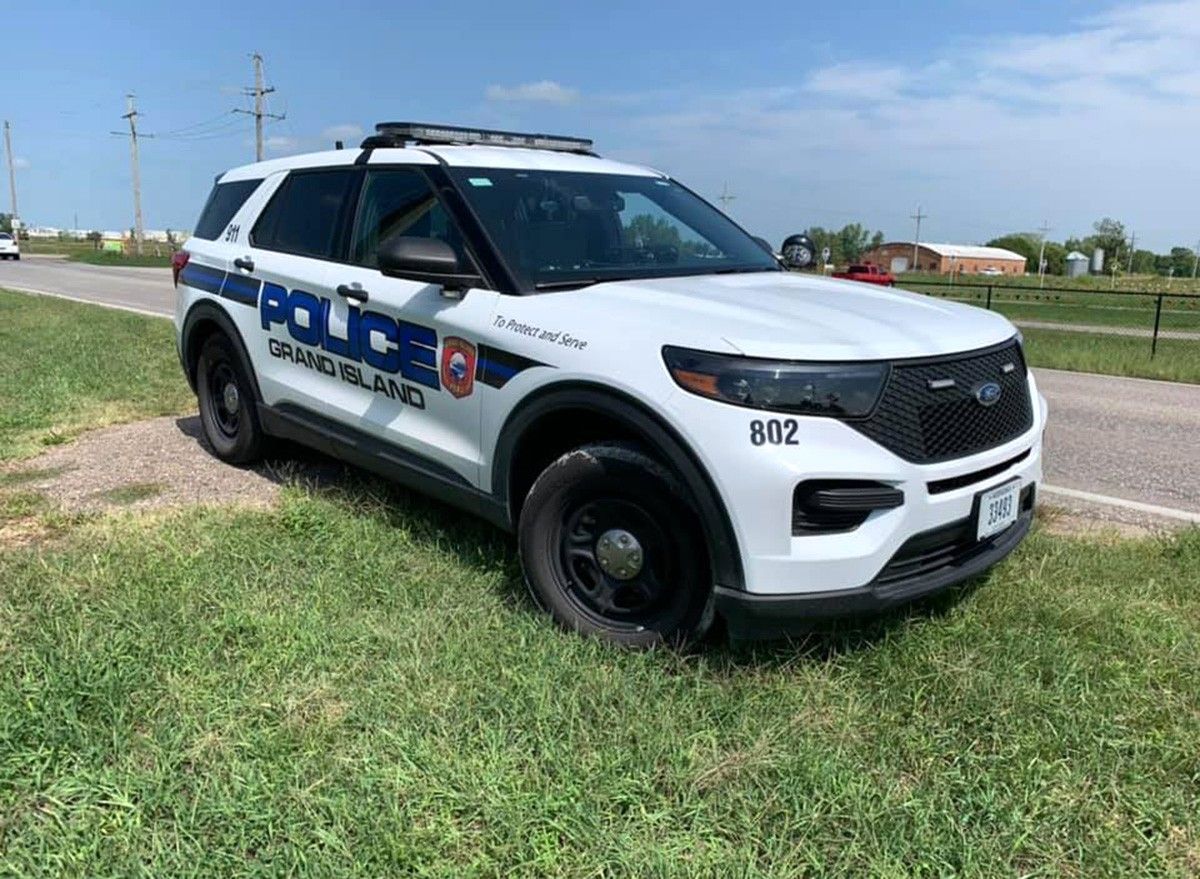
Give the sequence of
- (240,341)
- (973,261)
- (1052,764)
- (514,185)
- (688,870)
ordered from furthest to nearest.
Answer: (973,261) → (240,341) → (514,185) → (1052,764) → (688,870)

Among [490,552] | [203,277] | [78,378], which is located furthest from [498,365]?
[78,378]

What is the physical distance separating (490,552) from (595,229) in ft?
4.94

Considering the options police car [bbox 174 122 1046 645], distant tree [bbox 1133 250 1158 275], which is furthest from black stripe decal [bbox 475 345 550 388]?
distant tree [bbox 1133 250 1158 275]

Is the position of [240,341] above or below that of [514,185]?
below

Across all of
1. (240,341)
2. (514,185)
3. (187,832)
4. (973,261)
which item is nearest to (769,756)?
(187,832)

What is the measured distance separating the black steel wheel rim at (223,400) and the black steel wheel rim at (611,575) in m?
2.97

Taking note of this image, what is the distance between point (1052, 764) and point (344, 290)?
3329mm

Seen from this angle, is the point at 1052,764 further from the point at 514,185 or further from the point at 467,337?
the point at 514,185

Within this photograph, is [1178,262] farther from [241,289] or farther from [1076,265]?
[241,289]

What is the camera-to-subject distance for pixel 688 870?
227 cm

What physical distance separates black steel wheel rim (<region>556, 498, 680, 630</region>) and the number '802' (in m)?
0.46

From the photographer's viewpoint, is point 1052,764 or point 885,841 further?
point 1052,764

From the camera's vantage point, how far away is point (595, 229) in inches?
163

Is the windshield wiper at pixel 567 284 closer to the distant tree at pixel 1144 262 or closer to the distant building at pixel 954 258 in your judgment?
the distant building at pixel 954 258
